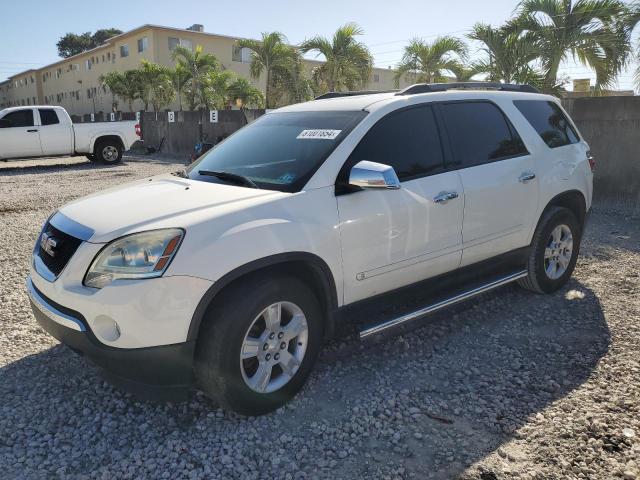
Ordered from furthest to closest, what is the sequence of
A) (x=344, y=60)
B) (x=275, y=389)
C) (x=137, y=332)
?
(x=344, y=60) < (x=275, y=389) < (x=137, y=332)

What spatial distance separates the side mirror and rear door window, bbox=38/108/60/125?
15.7 meters

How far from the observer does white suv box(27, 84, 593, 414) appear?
2.70 m

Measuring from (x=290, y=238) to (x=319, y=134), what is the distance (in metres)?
0.94

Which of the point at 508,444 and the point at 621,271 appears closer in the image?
the point at 508,444

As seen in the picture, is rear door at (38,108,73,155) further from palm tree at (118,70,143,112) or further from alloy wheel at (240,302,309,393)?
palm tree at (118,70,143,112)

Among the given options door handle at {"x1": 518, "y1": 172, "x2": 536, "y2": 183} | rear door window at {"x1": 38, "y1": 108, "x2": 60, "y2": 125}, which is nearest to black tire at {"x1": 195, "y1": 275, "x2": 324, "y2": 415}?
door handle at {"x1": 518, "y1": 172, "x2": 536, "y2": 183}

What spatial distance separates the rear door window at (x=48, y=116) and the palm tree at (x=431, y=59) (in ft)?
36.5

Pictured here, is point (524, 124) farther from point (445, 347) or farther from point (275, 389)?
point (275, 389)

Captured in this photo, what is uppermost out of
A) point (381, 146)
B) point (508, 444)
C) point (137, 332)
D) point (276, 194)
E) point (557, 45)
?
point (557, 45)

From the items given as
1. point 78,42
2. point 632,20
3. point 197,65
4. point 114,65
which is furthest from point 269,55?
point 78,42

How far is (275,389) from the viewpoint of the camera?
3088 millimetres

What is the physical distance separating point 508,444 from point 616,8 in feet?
36.1

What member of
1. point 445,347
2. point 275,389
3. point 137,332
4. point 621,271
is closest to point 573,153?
point 621,271

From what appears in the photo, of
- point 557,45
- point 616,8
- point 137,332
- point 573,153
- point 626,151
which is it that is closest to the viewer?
point 137,332
